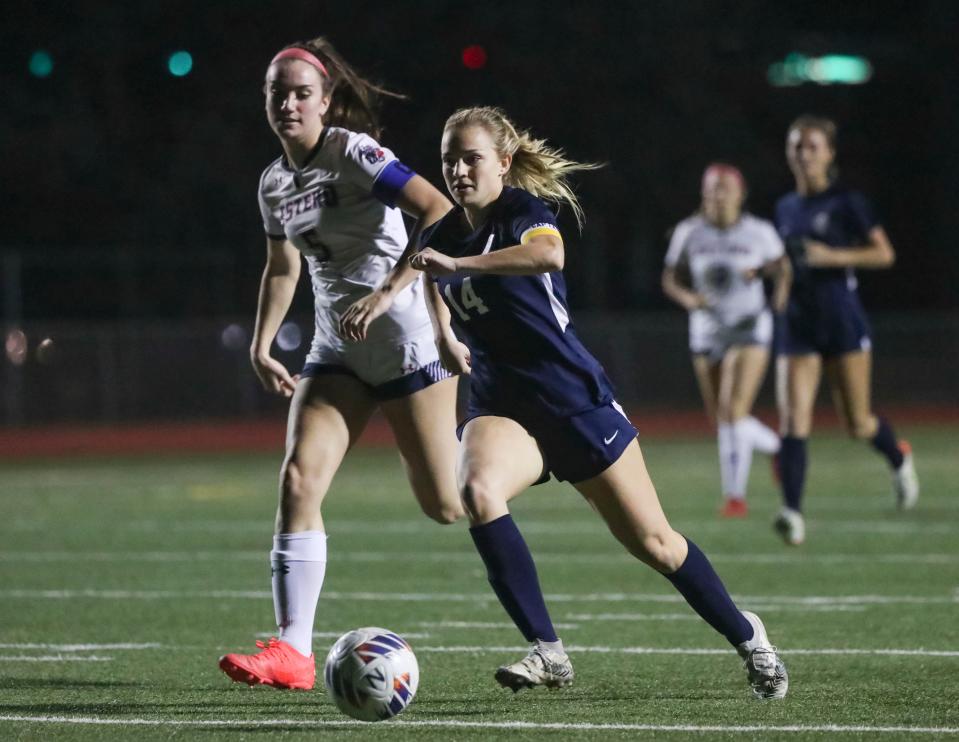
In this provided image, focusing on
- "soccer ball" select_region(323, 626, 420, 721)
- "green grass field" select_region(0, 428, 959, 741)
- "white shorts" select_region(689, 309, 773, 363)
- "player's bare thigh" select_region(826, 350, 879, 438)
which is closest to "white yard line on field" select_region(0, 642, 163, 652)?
"green grass field" select_region(0, 428, 959, 741)

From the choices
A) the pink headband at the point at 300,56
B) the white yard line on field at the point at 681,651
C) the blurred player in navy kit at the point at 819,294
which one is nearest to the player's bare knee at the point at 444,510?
the white yard line on field at the point at 681,651

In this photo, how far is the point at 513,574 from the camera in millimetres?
6023

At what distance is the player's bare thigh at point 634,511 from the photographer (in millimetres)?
5926

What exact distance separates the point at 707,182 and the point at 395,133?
19499mm

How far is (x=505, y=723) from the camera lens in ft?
18.5

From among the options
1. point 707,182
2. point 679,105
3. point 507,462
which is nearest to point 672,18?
point 679,105

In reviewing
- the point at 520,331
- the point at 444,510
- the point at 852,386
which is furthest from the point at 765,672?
the point at 852,386

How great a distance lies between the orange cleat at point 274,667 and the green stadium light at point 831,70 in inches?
1357

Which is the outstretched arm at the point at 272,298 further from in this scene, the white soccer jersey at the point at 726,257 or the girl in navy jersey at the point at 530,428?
the white soccer jersey at the point at 726,257

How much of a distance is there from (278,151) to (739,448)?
21.0 meters

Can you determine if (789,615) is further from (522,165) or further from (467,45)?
(467,45)

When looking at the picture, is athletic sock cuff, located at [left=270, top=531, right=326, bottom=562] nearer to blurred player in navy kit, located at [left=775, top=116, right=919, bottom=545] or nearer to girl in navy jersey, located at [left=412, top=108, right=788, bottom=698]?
girl in navy jersey, located at [left=412, top=108, right=788, bottom=698]

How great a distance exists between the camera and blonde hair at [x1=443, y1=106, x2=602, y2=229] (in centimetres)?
616

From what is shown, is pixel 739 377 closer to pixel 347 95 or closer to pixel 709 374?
pixel 709 374
